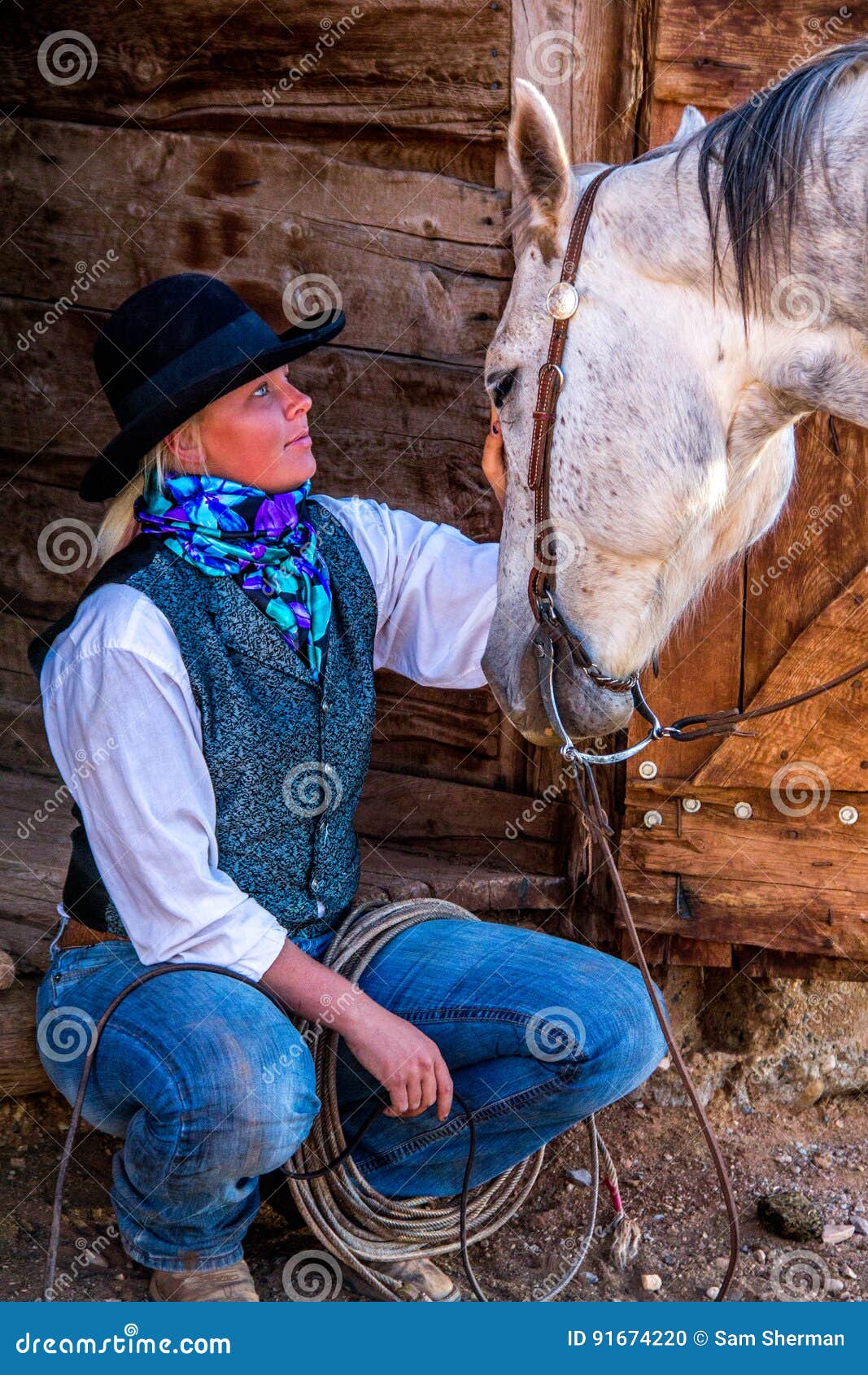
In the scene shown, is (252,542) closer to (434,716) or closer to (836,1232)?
(434,716)

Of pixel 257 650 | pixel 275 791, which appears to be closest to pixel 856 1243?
pixel 275 791

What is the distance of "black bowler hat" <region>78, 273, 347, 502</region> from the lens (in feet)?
6.99

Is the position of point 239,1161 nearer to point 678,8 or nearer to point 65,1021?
point 65,1021

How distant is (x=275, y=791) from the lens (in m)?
2.24

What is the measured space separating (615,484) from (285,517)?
0.57 metres

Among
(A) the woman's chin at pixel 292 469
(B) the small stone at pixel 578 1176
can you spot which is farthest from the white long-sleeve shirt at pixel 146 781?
(B) the small stone at pixel 578 1176

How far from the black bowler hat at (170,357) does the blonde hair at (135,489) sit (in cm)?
2

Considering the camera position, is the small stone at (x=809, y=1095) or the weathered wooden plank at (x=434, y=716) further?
the weathered wooden plank at (x=434, y=716)

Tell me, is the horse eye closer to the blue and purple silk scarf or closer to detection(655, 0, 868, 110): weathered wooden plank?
the blue and purple silk scarf

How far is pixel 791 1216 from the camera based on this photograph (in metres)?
2.62

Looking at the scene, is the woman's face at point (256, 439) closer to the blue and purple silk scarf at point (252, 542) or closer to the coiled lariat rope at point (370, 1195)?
the blue and purple silk scarf at point (252, 542)

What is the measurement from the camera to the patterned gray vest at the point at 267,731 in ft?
7.05

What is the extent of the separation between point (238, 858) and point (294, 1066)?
349 millimetres

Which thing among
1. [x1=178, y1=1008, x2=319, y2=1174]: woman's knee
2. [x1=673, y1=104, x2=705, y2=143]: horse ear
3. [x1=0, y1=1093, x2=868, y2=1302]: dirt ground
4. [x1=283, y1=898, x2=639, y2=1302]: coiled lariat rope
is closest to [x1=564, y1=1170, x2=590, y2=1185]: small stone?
[x1=0, y1=1093, x2=868, y2=1302]: dirt ground
